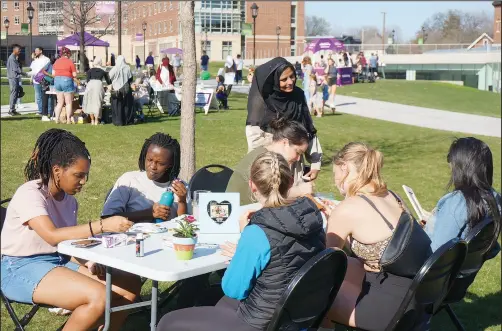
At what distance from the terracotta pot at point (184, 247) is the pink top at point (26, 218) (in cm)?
72

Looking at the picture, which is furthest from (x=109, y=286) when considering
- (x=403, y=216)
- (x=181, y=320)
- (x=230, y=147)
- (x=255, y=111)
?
(x=230, y=147)

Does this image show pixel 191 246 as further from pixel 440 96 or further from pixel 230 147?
pixel 440 96

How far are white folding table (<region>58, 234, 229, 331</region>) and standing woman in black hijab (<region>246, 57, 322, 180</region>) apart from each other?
6.78 ft

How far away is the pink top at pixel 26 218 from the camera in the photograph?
345 cm

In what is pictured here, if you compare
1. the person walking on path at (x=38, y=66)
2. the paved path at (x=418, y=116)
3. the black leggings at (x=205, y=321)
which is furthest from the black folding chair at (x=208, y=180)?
the paved path at (x=418, y=116)

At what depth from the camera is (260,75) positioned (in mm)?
5477

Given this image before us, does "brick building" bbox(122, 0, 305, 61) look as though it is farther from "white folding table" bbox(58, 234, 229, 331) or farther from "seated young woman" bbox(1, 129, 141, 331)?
"white folding table" bbox(58, 234, 229, 331)

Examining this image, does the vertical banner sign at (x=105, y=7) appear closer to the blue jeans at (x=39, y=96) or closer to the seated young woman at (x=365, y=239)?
the blue jeans at (x=39, y=96)

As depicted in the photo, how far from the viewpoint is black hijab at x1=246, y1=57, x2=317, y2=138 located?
5.41 m

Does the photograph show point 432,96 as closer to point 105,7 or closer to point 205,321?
point 105,7

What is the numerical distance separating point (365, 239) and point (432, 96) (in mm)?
26341

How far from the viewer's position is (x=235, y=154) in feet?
37.0

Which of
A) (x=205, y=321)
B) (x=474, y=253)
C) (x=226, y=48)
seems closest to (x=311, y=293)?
(x=205, y=321)

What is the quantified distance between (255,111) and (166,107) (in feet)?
32.4
